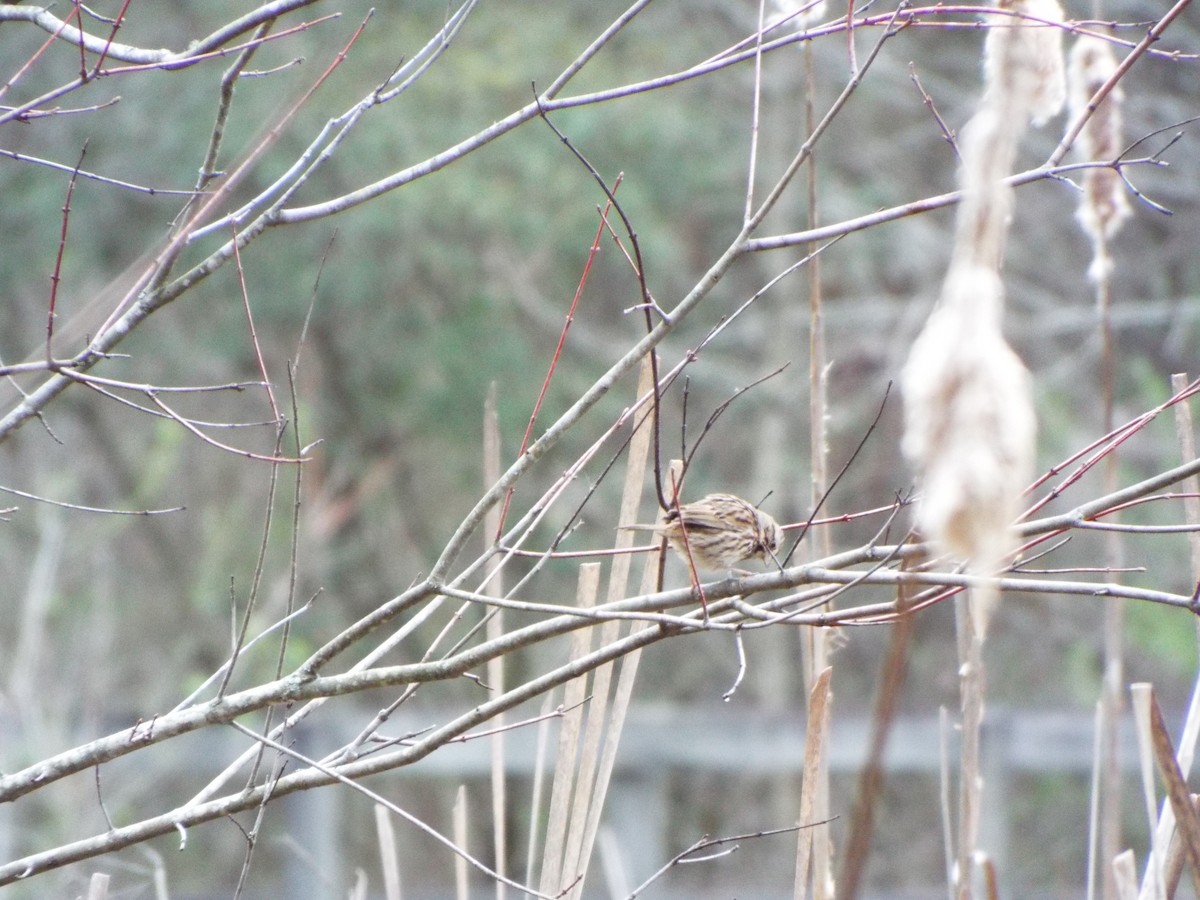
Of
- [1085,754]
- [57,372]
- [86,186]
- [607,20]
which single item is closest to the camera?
[57,372]

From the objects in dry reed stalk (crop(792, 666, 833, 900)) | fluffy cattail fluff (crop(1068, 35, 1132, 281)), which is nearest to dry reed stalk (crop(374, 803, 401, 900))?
dry reed stalk (crop(792, 666, 833, 900))

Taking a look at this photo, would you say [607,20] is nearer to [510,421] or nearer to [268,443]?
[510,421]

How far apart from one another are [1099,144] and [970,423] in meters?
1.51

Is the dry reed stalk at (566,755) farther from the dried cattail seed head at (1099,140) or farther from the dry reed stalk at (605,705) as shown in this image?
the dried cattail seed head at (1099,140)

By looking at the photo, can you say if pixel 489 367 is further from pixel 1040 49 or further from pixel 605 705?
pixel 1040 49

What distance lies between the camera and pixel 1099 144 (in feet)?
6.00

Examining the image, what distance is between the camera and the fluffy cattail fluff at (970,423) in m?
0.47

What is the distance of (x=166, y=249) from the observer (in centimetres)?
133

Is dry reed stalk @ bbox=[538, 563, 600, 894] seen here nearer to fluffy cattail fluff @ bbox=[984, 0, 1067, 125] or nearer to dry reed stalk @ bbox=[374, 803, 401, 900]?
dry reed stalk @ bbox=[374, 803, 401, 900]

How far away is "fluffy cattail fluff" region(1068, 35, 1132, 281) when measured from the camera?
5.77ft

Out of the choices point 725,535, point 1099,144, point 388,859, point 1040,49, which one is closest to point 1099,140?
point 1099,144

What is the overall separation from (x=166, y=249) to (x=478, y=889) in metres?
5.17

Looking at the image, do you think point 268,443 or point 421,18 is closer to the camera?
point 421,18

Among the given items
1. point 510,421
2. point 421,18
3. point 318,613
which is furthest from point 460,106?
point 318,613
